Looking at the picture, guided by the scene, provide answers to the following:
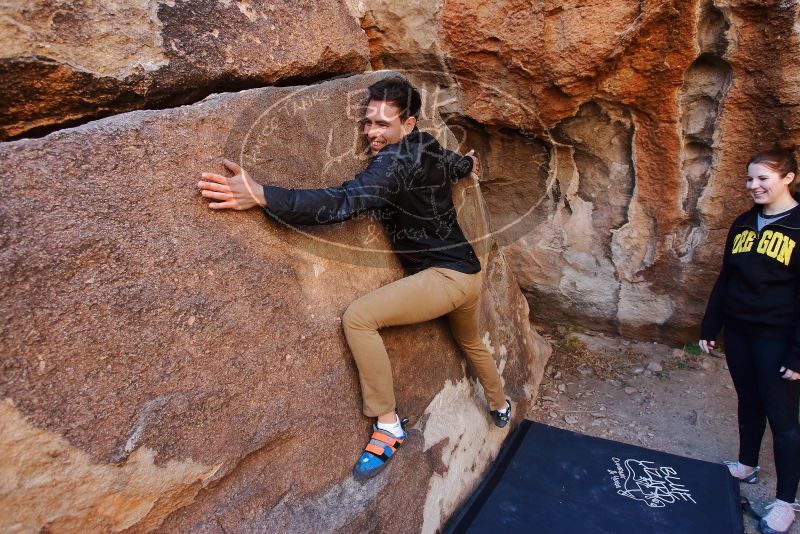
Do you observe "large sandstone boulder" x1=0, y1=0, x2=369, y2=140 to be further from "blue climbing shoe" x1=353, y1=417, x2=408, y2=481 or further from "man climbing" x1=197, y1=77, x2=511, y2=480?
"blue climbing shoe" x1=353, y1=417, x2=408, y2=481

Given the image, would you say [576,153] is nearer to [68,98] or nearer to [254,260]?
[254,260]

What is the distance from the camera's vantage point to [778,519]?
2.32 metres

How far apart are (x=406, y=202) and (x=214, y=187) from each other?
2.24ft

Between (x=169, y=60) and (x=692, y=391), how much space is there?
3171mm

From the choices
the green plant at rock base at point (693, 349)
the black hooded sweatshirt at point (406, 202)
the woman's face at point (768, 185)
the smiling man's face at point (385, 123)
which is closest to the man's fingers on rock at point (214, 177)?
the black hooded sweatshirt at point (406, 202)

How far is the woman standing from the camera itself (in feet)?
7.13

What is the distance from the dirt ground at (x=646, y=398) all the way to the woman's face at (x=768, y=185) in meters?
1.31

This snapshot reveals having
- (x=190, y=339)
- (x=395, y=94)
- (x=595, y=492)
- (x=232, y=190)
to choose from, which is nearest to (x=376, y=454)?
(x=190, y=339)

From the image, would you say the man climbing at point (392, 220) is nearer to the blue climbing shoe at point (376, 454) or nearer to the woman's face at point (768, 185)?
the blue climbing shoe at point (376, 454)

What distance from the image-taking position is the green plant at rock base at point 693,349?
11.8 feet

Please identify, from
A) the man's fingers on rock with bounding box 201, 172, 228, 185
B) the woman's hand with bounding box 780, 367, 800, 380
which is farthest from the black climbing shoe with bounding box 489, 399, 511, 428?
the man's fingers on rock with bounding box 201, 172, 228, 185

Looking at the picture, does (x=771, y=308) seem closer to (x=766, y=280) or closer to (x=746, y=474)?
(x=766, y=280)

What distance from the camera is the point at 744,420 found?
2.53 metres

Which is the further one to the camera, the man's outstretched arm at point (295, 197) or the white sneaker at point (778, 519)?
the white sneaker at point (778, 519)
